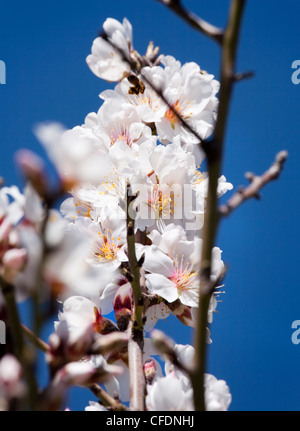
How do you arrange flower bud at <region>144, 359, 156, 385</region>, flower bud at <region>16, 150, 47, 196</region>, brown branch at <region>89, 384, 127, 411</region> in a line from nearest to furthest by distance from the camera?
flower bud at <region>16, 150, 47, 196</region>, brown branch at <region>89, 384, 127, 411</region>, flower bud at <region>144, 359, 156, 385</region>

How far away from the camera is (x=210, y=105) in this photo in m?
1.44

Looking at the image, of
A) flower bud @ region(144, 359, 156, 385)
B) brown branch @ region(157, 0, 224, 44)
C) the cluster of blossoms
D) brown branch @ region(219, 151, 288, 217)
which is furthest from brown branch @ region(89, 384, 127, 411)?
brown branch @ region(157, 0, 224, 44)

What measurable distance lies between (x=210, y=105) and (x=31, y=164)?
3.67ft

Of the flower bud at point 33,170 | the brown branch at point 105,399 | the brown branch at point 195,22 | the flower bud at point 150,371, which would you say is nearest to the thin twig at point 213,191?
the brown branch at point 195,22

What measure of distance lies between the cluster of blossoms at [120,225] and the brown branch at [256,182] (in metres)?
0.14

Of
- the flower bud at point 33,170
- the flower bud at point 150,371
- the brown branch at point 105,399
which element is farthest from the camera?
the flower bud at point 150,371

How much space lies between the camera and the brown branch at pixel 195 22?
0.47 meters

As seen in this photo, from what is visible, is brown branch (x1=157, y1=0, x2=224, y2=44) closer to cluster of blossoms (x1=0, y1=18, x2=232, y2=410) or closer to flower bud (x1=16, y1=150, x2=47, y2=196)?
cluster of blossoms (x1=0, y1=18, x2=232, y2=410)

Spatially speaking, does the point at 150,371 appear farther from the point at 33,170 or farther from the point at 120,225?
the point at 33,170

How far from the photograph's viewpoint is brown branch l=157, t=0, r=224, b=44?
475 millimetres

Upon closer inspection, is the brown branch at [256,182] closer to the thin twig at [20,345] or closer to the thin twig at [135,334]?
the thin twig at [20,345]

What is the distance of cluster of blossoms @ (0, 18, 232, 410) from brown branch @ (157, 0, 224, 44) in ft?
0.24
